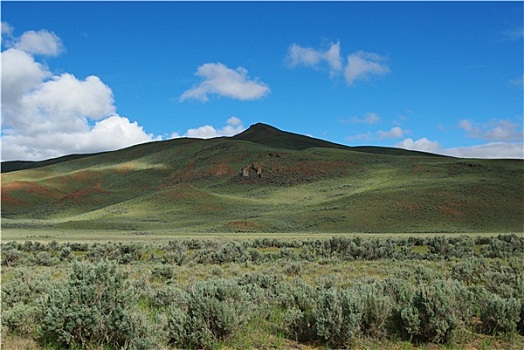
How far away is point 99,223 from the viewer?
6831 cm

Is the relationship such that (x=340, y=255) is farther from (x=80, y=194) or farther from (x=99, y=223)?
(x=80, y=194)

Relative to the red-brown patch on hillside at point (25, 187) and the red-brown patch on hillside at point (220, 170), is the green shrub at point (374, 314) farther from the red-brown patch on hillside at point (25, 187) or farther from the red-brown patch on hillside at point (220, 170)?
the red-brown patch on hillside at point (25, 187)

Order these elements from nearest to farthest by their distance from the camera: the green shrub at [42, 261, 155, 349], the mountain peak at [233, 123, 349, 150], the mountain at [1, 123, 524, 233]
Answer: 1. the green shrub at [42, 261, 155, 349]
2. the mountain at [1, 123, 524, 233]
3. the mountain peak at [233, 123, 349, 150]

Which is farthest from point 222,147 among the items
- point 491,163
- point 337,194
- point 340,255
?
point 340,255

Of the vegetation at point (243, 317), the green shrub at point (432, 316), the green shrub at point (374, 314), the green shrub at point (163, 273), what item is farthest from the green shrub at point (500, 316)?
the green shrub at point (163, 273)

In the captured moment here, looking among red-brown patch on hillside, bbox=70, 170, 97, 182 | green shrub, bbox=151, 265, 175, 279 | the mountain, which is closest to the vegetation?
green shrub, bbox=151, 265, 175, 279

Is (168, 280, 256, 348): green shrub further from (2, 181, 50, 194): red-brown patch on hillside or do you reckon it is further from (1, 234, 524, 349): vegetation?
(2, 181, 50, 194): red-brown patch on hillside

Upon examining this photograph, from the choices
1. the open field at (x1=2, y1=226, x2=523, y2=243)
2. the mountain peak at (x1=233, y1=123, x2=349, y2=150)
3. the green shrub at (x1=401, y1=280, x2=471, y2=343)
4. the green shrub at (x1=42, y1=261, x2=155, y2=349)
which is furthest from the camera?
the mountain peak at (x1=233, y1=123, x2=349, y2=150)

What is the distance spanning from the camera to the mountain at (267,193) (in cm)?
6225

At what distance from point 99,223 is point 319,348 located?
65268 millimetres

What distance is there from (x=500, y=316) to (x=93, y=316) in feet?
22.3

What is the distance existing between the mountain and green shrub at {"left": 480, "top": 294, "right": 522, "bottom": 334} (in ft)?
158

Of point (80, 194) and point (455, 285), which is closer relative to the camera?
point (455, 285)

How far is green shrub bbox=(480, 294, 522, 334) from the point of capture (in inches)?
330
